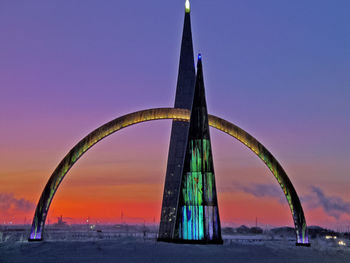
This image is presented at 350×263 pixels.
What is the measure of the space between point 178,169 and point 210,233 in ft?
56.0

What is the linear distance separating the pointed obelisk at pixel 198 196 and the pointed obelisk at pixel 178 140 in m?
13.2

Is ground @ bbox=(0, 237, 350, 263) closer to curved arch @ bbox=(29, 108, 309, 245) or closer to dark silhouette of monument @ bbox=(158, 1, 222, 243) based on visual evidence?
dark silhouette of monument @ bbox=(158, 1, 222, 243)

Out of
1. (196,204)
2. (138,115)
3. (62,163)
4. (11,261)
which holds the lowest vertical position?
(11,261)

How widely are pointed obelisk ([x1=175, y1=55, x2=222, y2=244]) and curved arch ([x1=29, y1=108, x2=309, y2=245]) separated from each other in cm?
611

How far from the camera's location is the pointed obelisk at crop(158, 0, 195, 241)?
119ft

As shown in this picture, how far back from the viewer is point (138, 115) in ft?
89.3

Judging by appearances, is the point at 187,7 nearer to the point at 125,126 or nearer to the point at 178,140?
the point at 178,140

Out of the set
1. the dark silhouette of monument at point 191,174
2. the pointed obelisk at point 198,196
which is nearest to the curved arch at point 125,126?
the dark silhouette of monument at point 191,174

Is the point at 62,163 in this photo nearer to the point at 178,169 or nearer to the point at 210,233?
the point at 210,233

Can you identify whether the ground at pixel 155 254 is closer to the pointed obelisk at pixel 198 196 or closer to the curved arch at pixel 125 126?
the pointed obelisk at pixel 198 196

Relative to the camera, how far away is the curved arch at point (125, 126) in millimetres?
25016

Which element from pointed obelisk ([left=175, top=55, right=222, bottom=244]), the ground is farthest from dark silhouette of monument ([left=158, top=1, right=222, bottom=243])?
the ground

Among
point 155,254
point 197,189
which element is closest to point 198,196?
point 197,189

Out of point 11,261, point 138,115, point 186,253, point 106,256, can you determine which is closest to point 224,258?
point 186,253
